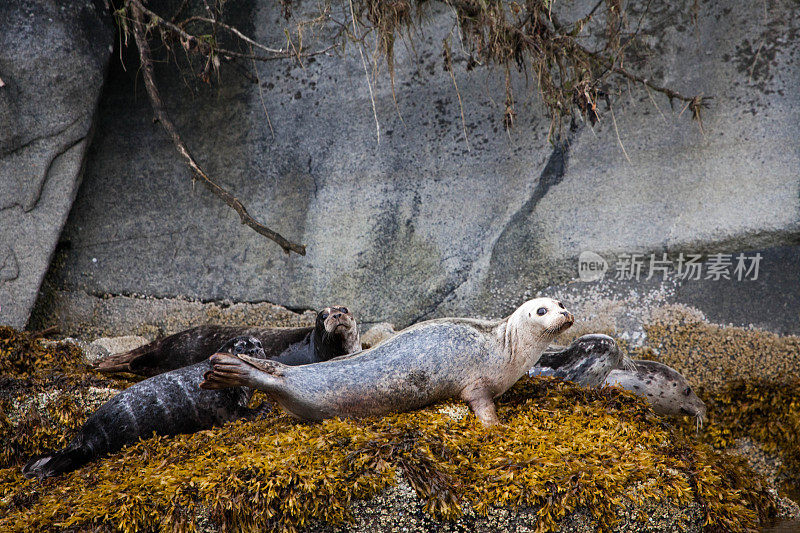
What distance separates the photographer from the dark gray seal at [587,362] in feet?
12.6

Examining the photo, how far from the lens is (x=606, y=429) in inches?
122

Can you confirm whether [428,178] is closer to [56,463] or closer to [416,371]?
[416,371]

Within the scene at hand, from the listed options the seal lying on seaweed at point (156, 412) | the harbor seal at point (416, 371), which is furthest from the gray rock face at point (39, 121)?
the harbor seal at point (416, 371)

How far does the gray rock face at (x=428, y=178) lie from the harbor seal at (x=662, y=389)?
1.27 m

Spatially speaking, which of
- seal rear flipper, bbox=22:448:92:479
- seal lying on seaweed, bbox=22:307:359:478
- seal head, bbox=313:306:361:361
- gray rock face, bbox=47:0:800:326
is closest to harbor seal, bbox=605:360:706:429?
gray rock face, bbox=47:0:800:326

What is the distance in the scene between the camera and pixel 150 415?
3348mm

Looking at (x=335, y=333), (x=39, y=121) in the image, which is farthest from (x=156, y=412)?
(x=39, y=121)

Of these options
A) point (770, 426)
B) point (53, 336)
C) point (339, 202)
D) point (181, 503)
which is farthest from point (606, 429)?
point (53, 336)

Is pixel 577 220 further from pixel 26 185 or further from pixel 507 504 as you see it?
pixel 26 185

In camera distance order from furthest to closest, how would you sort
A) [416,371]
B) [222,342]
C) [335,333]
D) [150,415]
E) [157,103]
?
[157,103]
[222,342]
[335,333]
[150,415]
[416,371]

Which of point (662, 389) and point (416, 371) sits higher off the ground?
point (416, 371)

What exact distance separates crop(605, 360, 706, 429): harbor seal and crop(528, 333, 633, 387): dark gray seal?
7 centimetres

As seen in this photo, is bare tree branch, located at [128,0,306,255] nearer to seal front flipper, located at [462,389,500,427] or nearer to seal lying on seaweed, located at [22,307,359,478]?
seal lying on seaweed, located at [22,307,359,478]

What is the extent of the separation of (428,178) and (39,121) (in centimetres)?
297
